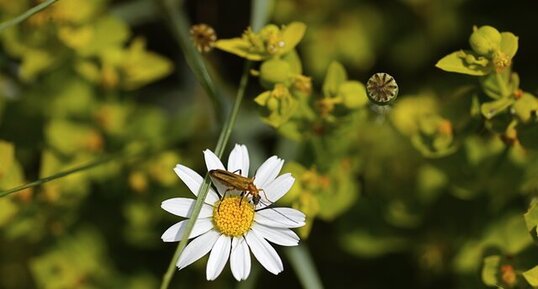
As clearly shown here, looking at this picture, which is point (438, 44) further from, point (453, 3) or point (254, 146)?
point (254, 146)

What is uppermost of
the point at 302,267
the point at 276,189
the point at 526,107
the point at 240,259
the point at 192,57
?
the point at 192,57

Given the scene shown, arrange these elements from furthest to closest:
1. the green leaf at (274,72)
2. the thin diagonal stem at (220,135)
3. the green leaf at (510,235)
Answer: the green leaf at (510,235), the green leaf at (274,72), the thin diagonal stem at (220,135)

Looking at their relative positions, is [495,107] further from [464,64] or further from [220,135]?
[220,135]

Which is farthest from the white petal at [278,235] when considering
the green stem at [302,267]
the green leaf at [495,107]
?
the green leaf at [495,107]

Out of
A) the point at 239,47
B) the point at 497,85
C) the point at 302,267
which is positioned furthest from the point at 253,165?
the point at 497,85

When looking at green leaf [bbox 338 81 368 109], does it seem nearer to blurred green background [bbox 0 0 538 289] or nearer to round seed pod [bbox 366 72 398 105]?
blurred green background [bbox 0 0 538 289]

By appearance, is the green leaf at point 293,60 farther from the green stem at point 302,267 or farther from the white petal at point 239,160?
the green stem at point 302,267
